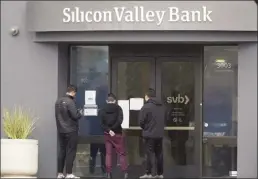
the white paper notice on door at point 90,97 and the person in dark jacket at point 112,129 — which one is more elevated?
the white paper notice on door at point 90,97

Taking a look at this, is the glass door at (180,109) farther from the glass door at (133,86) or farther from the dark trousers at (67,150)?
the dark trousers at (67,150)

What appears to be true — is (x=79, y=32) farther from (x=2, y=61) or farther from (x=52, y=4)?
(x=2, y=61)

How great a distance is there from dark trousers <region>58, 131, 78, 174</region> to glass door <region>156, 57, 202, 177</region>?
2.43 metres

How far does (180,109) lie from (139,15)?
2720 mm

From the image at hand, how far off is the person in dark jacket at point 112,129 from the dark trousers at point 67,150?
79 cm

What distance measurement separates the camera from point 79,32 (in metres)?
12.5

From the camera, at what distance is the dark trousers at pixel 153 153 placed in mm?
12578

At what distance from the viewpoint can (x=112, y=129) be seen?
12656 mm

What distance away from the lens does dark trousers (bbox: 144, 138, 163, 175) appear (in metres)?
12.6

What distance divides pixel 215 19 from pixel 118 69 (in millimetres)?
2822

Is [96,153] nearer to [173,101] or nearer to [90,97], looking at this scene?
[90,97]

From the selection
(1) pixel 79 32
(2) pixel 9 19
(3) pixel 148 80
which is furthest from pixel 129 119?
(2) pixel 9 19

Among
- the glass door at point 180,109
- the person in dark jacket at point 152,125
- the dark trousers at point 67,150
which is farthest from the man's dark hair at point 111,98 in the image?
the glass door at point 180,109

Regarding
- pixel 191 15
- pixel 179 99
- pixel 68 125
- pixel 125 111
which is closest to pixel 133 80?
pixel 125 111
